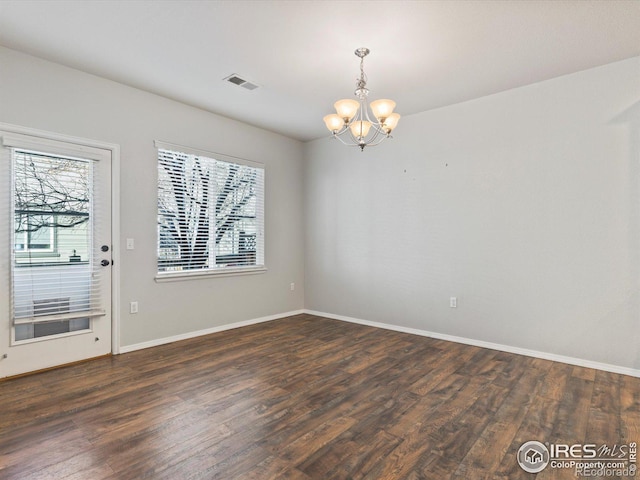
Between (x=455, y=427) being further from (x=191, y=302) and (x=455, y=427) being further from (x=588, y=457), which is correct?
(x=191, y=302)

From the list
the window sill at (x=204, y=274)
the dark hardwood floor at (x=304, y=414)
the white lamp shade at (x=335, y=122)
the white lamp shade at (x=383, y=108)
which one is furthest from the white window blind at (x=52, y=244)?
the white lamp shade at (x=383, y=108)

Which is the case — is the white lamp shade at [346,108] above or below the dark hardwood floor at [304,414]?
above

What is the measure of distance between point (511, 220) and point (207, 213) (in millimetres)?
3574

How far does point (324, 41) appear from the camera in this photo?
2871 millimetres

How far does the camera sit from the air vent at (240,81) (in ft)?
11.6

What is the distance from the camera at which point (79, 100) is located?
11.4ft

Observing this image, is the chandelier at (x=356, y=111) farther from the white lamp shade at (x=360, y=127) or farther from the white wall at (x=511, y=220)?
the white wall at (x=511, y=220)

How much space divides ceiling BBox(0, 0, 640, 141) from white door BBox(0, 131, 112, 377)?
3.00 feet

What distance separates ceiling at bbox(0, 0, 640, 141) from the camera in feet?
8.18

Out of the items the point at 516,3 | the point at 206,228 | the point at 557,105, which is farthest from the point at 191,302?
the point at 557,105

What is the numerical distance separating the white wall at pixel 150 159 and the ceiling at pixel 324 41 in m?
0.22

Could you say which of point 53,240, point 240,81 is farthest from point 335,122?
point 53,240

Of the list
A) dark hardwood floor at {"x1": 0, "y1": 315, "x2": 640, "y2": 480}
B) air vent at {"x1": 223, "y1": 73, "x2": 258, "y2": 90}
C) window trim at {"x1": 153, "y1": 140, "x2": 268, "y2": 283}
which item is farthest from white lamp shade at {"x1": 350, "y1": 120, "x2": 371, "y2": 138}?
window trim at {"x1": 153, "y1": 140, "x2": 268, "y2": 283}

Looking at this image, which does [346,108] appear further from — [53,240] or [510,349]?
[510,349]
